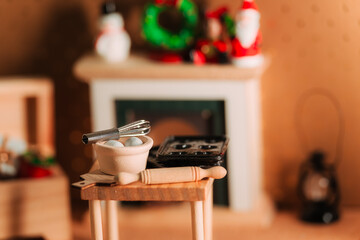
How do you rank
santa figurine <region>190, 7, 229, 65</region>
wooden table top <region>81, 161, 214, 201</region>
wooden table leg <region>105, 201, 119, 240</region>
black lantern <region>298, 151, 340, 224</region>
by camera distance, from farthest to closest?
black lantern <region>298, 151, 340, 224</region> < santa figurine <region>190, 7, 229, 65</region> < wooden table leg <region>105, 201, 119, 240</region> < wooden table top <region>81, 161, 214, 201</region>

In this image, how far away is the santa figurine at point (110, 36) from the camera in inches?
96.1

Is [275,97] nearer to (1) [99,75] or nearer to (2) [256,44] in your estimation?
(2) [256,44]

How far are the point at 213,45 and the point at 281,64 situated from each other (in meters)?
0.34

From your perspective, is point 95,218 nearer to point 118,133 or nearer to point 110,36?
point 118,133

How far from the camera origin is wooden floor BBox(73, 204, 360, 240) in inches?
93.7

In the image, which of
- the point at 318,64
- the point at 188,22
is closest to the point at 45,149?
the point at 188,22

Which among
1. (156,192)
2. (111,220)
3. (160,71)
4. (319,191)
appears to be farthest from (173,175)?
(319,191)

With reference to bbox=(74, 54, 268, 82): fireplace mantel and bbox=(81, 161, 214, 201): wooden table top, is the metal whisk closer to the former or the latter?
bbox=(81, 161, 214, 201): wooden table top

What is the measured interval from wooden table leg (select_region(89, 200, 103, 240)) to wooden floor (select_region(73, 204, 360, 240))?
2.88 feet

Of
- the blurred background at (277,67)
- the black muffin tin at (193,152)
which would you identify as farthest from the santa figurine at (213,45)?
the black muffin tin at (193,152)

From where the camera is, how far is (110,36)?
2453 millimetres

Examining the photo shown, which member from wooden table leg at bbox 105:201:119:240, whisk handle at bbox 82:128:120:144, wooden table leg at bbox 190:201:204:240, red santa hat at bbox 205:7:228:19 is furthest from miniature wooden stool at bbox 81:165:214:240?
red santa hat at bbox 205:7:228:19

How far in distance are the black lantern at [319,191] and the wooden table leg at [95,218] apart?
118cm

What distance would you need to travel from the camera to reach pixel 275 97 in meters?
2.58
